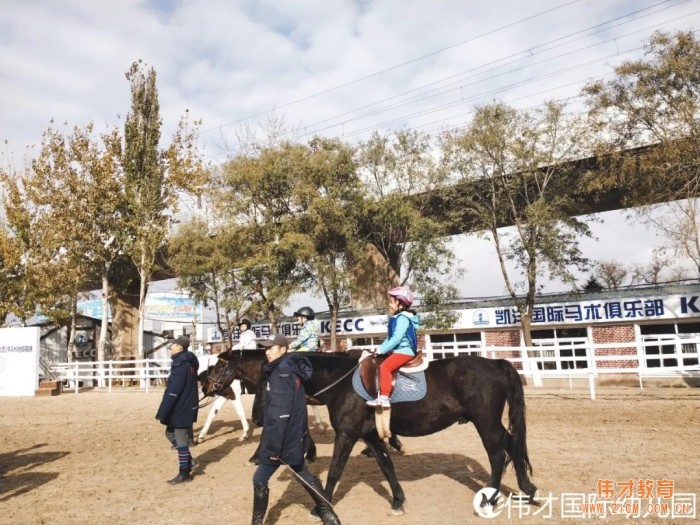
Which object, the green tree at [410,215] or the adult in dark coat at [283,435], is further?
the green tree at [410,215]

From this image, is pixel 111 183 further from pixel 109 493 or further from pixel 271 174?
pixel 109 493

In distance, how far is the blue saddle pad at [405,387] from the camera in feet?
19.7

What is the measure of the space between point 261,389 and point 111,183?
84.1 ft

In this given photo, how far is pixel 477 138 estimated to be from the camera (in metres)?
24.0

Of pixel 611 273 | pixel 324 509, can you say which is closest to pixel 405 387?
pixel 324 509

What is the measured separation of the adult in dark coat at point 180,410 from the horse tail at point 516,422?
14.2 feet

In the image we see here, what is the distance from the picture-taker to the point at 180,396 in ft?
24.9

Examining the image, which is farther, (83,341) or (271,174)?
(83,341)

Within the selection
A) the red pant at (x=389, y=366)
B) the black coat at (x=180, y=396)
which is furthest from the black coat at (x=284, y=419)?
the black coat at (x=180, y=396)

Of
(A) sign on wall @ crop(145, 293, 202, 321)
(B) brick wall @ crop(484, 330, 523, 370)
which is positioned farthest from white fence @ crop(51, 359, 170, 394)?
(A) sign on wall @ crop(145, 293, 202, 321)

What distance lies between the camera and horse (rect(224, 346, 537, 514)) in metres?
5.89

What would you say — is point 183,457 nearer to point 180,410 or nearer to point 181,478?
point 181,478

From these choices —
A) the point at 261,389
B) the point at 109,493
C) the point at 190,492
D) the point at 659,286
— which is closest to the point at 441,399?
the point at 261,389

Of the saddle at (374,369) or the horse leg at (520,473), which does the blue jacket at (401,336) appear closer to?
the saddle at (374,369)
